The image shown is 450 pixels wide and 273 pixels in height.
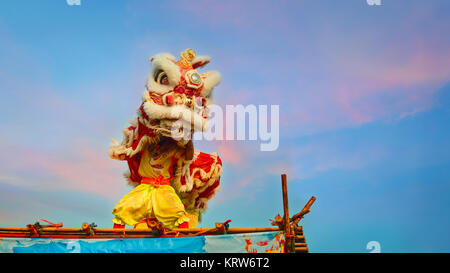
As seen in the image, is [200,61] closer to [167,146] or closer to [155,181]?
[167,146]

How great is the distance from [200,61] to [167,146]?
61.6 inches

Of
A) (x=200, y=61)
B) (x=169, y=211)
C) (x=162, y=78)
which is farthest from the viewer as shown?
(x=200, y=61)

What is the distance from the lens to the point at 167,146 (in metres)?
6.52

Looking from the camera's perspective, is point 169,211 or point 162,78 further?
point 162,78

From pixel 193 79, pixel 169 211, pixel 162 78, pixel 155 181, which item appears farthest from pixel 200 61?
pixel 169 211

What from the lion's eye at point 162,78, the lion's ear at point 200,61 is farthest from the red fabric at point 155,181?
the lion's ear at point 200,61

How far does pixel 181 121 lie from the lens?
604 centimetres

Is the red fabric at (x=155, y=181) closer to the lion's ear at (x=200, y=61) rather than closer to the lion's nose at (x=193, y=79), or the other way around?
the lion's nose at (x=193, y=79)

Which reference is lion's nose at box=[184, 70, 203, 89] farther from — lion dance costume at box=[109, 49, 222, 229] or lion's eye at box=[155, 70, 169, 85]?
lion's eye at box=[155, 70, 169, 85]

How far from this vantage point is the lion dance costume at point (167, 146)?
20.1ft

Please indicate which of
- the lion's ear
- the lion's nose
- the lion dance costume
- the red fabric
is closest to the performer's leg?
the lion dance costume
